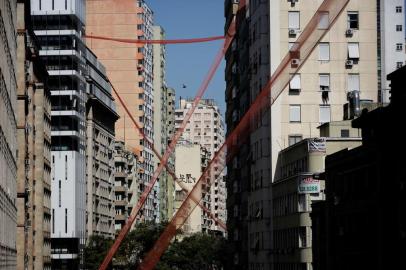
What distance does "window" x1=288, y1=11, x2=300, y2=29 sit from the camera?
134 meters

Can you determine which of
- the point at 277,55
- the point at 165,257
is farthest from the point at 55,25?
the point at 277,55

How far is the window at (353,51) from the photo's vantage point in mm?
134250

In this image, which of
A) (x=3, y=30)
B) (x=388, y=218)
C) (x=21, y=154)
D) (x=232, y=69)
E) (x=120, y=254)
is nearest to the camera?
(x=3, y=30)

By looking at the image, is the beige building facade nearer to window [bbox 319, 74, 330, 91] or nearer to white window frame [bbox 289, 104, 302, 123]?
white window frame [bbox 289, 104, 302, 123]

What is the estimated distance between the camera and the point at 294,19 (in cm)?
13450

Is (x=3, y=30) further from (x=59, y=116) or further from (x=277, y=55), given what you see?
(x=59, y=116)

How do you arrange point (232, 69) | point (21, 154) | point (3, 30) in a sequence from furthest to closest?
point (232, 69) < point (21, 154) < point (3, 30)

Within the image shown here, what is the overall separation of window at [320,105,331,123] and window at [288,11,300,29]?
27.1 feet

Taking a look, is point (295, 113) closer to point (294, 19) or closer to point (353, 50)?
point (353, 50)

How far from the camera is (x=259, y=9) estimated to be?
139250 mm

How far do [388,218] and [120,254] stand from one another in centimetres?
10399

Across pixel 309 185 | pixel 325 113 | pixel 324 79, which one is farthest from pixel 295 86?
pixel 309 185

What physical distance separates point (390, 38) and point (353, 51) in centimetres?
410

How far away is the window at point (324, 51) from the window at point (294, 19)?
10.0 ft
